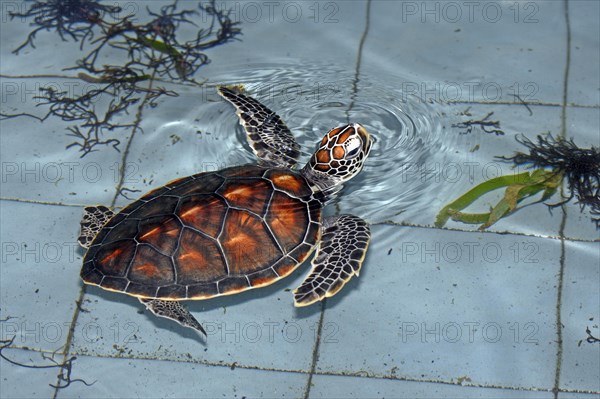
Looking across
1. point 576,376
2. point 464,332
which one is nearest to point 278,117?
point 464,332

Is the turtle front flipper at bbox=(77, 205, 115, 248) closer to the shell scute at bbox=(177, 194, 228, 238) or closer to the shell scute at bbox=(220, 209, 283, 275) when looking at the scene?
the shell scute at bbox=(177, 194, 228, 238)

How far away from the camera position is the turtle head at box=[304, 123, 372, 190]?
419 cm

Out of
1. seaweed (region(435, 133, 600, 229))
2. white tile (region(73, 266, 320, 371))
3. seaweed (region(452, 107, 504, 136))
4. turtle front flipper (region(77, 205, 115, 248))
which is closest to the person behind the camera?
white tile (region(73, 266, 320, 371))

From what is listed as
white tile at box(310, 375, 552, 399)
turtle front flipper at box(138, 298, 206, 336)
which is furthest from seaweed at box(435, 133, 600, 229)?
turtle front flipper at box(138, 298, 206, 336)

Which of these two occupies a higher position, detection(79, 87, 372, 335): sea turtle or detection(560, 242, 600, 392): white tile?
detection(79, 87, 372, 335): sea turtle

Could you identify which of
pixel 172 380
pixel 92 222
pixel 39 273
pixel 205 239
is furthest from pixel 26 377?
pixel 205 239

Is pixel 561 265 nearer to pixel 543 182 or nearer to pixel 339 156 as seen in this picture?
pixel 543 182

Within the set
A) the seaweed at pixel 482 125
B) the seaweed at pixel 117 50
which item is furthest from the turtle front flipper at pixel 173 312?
the seaweed at pixel 482 125

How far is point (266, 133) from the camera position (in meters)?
4.48

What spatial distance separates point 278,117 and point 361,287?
49.7 inches

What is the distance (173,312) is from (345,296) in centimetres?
95

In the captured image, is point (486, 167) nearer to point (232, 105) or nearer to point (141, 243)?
point (232, 105)

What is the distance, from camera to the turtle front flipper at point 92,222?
3971mm

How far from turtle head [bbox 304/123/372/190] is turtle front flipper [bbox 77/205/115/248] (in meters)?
1.20
